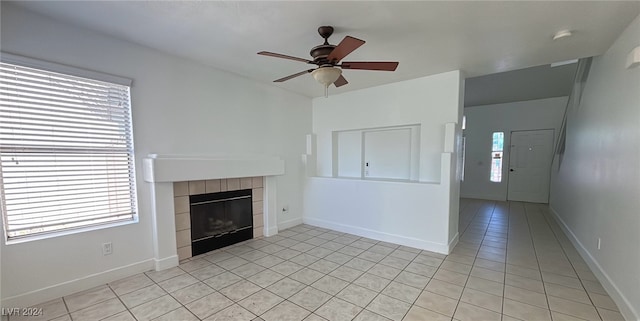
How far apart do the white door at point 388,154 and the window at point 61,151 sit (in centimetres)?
358

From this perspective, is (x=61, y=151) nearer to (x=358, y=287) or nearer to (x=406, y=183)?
(x=358, y=287)

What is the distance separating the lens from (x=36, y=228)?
221 cm

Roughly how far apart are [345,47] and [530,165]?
24.5 ft

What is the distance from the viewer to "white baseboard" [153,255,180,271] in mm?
2855

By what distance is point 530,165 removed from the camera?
22.3ft

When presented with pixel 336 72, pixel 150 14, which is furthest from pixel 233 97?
pixel 336 72

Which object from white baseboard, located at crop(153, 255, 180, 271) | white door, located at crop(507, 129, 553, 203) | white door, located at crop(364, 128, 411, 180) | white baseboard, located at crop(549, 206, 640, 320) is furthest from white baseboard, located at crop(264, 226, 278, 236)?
white door, located at crop(507, 129, 553, 203)

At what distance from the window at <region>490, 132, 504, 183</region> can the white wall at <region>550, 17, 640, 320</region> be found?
3709 millimetres

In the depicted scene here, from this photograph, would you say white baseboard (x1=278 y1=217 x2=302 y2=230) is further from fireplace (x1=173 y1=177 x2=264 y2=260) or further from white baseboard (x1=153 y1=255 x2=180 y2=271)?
white baseboard (x1=153 y1=255 x2=180 y2=271)

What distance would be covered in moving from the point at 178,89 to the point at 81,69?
34.4 inches

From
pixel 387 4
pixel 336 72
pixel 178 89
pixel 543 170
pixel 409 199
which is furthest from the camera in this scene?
pixel 543 170

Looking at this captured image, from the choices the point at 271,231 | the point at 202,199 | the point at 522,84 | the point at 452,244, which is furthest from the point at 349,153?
the point at 522,84

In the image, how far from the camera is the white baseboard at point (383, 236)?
11.2ft

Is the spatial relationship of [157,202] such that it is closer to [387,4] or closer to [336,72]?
[336,72]
